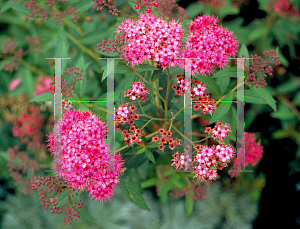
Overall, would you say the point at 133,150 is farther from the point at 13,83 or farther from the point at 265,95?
the point at 13,83

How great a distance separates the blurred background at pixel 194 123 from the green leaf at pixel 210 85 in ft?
1.89

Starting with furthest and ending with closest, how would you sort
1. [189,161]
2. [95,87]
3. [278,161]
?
[278,161] → [95,87] → [189,161]

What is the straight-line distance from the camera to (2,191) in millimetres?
2557

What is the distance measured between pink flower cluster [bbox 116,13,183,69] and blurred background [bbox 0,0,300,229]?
810 mm

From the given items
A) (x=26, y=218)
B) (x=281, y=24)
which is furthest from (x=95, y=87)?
(x=281, y=24)

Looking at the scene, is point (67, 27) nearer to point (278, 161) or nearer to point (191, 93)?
point (191, 93)

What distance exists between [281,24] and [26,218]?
2631 mm

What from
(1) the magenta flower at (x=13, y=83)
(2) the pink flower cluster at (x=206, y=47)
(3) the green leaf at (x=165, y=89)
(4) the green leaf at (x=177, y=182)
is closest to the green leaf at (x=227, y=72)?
(2) the pink flower cluster at (x=206, y=47)

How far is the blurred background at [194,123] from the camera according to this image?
211cm

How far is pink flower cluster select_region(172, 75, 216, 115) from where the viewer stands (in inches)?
53.4

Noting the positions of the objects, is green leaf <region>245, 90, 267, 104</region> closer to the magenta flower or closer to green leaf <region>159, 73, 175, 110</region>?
green leaf <region>159, 73, 175, 110</region>

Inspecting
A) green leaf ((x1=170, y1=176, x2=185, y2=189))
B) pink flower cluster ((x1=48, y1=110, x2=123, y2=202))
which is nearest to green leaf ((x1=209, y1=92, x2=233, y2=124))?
pink flower cluster ((x1=48, y1=110, x2=123, y2=202))

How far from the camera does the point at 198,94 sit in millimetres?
1354

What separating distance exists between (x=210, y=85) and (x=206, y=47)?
40 centimetres
